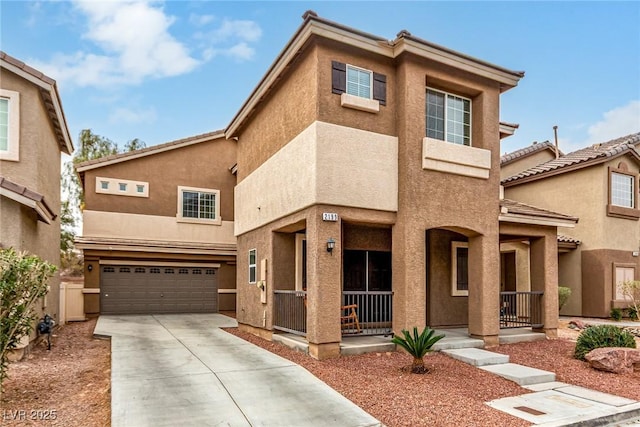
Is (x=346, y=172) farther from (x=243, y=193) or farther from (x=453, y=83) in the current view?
(x=243, y=193)

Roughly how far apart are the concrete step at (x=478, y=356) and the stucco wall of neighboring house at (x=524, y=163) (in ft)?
49.4

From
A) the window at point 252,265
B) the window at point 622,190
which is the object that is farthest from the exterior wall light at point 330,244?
the window at point 622,190

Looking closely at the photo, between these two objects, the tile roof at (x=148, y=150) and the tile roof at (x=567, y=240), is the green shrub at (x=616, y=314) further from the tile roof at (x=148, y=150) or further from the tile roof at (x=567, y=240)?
the tile roof at (x=148, y=150)

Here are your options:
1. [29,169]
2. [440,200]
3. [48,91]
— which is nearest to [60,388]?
[29,169]

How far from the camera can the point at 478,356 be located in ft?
32.3

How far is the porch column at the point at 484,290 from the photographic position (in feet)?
37.2

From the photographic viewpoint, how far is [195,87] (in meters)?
25.5

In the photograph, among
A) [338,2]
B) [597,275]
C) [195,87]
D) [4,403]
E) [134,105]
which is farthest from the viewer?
[134,105]

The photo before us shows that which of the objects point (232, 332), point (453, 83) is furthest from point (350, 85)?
point (232, 332)

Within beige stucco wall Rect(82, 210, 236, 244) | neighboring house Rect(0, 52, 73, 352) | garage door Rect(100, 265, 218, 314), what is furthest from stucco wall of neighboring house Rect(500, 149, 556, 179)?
neighboring house Rect(0, 52, 73, 352)

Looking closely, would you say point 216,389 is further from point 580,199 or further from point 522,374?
point 580,199

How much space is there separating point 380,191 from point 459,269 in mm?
5049

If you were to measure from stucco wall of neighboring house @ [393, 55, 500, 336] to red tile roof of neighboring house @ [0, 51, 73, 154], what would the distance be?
8992 mm

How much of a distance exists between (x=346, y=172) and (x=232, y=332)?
22.7 feet
